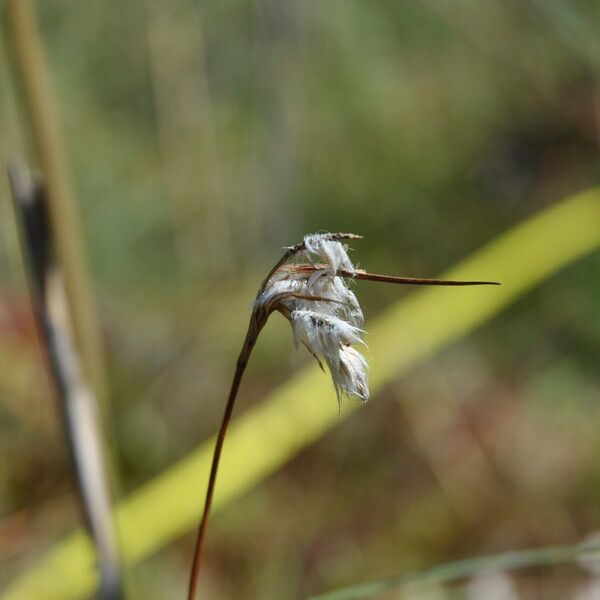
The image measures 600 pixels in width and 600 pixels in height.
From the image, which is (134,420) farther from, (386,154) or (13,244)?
(386,154)

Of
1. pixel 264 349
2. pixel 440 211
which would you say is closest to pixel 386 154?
pixel 440 211

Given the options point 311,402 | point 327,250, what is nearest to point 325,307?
point 327,250

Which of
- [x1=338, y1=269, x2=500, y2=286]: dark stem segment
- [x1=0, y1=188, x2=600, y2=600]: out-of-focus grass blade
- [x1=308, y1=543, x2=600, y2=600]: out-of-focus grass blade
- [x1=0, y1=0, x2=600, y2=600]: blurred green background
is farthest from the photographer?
[x1=0, y1=0, x2=600, y2=600]: blurred green background

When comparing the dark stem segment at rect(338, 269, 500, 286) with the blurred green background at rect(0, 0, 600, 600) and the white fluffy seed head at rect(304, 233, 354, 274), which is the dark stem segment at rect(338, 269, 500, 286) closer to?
the white fluffy seed head at rect(304, 233, 354, 274)

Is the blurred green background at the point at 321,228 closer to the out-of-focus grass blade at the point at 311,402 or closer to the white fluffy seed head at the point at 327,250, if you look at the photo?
the out-of-focus grass blade at the point at 311,402

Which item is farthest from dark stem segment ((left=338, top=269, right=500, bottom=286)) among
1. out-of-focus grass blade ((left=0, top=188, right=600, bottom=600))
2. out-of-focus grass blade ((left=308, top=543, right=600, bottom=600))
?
out-of-focus grass blade ((left=0, top=188, right=600, bottom=600))

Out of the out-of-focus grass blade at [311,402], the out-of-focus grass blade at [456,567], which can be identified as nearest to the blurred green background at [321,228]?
the out-of-focus grass blade at [311,402]
